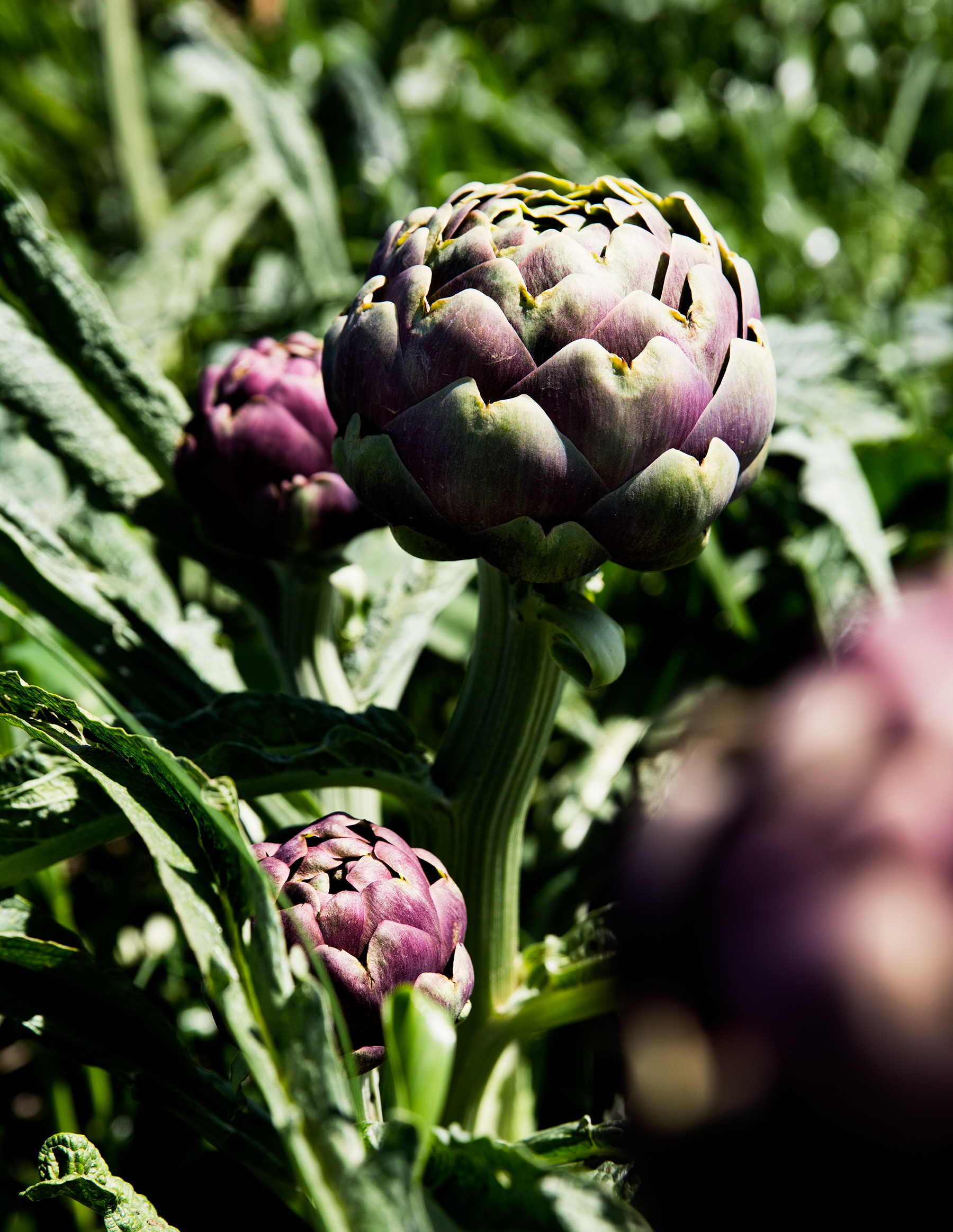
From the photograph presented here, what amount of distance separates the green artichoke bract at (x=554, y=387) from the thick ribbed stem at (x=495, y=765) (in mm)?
57

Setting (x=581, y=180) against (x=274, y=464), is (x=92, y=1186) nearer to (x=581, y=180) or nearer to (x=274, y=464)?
(x=274, y=464)

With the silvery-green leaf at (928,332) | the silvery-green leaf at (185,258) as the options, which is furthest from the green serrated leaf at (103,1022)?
the silvery-green leaf at (928,332)

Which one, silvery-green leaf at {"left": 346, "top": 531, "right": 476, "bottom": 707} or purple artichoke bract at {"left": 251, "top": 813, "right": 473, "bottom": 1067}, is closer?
purple artichoke bract at {"left": 251, "top": 813, "right": 473, "bottom": 1067}

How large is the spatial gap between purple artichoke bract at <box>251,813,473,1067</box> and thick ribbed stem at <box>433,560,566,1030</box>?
65 millimetres

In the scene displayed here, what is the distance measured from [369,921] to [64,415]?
32cm

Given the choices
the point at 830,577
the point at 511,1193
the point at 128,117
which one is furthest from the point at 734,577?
the point at 128,117

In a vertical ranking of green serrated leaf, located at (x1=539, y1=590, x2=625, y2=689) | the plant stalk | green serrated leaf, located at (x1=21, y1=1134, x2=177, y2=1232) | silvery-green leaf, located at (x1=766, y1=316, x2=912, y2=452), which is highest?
the plant stalk

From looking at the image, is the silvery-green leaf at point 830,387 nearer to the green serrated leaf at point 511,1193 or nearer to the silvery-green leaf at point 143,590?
the silvery-green leaf at point 143,590

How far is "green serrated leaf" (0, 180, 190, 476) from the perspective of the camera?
19.6 inches

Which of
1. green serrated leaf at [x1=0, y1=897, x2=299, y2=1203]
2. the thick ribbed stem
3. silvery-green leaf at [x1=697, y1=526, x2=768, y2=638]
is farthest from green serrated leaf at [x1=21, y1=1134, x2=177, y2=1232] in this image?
silvery-green leaf at [x1=697, y1=526, x2=768, y2=638]

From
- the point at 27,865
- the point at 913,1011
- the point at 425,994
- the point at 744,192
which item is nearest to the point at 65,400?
the point at 27,865

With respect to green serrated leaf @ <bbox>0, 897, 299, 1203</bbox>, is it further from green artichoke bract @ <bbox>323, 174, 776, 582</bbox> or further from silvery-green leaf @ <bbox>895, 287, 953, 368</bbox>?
silvery-green leaf @ <bbox>895, 287, 953, 368</bbox>

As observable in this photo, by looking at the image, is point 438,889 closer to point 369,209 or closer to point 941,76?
point 369,209

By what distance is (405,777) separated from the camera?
406 millimetres
